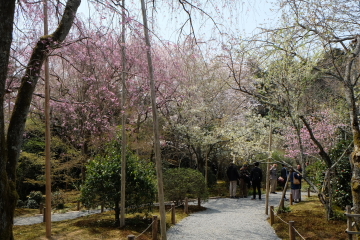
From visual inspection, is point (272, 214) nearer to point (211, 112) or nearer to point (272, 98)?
point (272, 98)

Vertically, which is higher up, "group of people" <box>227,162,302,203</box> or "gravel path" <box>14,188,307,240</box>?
"group of people" <box>227,162,302,203</box>

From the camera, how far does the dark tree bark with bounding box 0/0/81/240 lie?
14.3ft

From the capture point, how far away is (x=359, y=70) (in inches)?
438

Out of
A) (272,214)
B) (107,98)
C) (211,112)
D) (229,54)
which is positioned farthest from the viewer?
(211,112)

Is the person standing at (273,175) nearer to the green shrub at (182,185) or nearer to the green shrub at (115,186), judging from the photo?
the green shrub at (182,185)

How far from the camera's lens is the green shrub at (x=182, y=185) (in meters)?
12.4

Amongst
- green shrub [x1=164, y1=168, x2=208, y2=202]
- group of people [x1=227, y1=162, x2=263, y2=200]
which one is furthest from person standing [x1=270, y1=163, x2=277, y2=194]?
green shrub [x1=164, y1=168, x2=208, y2=202]

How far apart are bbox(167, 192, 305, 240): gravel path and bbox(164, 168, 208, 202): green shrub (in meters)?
0.86

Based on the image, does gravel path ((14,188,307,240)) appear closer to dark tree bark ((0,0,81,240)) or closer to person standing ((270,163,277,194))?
person standing ((270,163,277,194))

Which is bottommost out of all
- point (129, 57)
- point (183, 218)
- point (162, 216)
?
point (183, 218)

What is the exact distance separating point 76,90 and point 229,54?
29.3ft

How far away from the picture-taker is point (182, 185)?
12492mm

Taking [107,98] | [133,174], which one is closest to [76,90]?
[107,98]

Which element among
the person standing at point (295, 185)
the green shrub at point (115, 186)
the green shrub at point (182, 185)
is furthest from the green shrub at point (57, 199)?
the person standing at point (295, 185)
